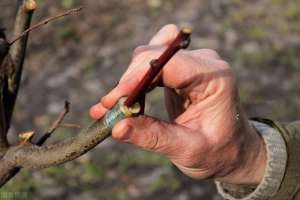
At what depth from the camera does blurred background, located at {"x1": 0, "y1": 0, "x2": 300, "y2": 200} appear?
14.9 feet

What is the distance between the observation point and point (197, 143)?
6.23 ft

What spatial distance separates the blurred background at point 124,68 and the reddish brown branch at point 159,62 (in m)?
3.03

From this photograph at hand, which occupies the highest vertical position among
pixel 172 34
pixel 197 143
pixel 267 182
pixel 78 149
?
pixel 172 34

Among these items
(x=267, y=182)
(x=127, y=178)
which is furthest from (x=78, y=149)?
(x=127, y=178)

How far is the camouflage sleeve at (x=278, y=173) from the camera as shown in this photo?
87.1 inches

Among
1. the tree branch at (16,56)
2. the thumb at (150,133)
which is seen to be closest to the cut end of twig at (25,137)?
the tree branch at (16,56)

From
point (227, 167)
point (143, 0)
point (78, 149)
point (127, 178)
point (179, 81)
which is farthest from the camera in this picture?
point (143, 0)

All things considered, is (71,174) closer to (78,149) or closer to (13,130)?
(13,130)

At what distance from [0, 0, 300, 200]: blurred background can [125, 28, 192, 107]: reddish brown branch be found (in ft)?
9.94

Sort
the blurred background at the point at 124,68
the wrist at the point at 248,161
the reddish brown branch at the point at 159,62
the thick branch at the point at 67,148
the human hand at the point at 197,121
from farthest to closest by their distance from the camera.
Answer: the blurred background at the point at 124,68
the wrist at the point at 248,161
the human hand at the point at 197,121
the thick branch at the point at 67,148
the reddish brown branch at the point at 159,62

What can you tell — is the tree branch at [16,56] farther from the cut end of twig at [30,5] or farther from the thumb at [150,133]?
the thumb at [150,133]

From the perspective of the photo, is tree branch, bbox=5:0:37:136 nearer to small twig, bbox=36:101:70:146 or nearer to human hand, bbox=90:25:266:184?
small twig, bbox=36:101:70:146

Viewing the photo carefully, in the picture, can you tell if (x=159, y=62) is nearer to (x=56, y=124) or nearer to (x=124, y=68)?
(x=56, y=124)

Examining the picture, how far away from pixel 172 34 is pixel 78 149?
0.58 metres
